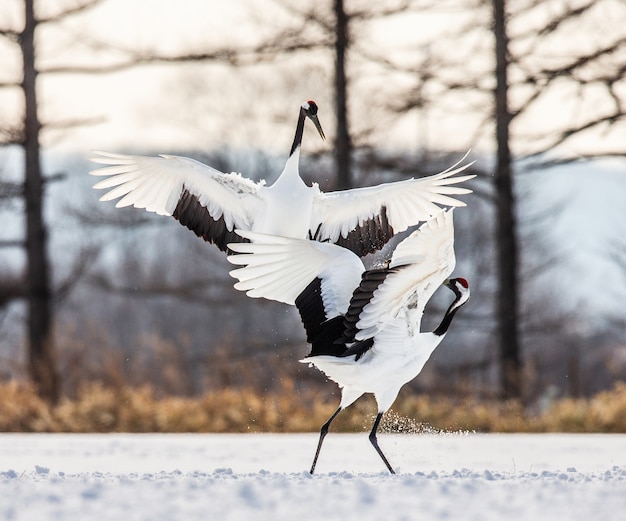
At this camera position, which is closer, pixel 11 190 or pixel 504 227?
pixel 504 227

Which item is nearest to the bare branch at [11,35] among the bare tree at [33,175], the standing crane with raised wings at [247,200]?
the bare tree at [33,175]

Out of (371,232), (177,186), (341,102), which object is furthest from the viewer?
(341,102)

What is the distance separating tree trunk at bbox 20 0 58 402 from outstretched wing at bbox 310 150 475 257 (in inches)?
286

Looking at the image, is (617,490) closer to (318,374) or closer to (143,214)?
(318,374)

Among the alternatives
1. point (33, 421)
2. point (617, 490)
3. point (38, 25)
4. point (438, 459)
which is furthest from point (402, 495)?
point (38, 25)

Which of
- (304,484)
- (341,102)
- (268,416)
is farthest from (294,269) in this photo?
(341,102)

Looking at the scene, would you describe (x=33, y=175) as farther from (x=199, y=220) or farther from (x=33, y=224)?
(x=199, y=220)

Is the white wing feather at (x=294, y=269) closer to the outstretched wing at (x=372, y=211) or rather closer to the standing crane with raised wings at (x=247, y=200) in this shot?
the standing crane with raised wings at (x=247, y=200)

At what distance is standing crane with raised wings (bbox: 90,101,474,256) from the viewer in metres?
8.66

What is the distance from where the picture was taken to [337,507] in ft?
18.3

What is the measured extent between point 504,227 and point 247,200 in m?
6.82

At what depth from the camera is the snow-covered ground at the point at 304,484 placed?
5461 mm

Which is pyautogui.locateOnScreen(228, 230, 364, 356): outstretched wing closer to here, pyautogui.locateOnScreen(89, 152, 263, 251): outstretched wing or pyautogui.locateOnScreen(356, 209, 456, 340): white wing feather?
pyautogui.locateOnScreen(356, 209, 456, 340): white wing feather

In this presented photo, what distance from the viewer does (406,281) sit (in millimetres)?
6883
